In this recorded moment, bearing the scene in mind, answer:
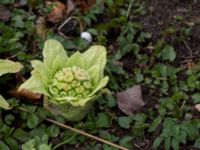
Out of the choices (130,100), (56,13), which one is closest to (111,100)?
(130,100)

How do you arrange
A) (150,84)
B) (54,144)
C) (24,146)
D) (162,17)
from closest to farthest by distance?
(24,146) < (54,144) < (150,84) < (162,17)

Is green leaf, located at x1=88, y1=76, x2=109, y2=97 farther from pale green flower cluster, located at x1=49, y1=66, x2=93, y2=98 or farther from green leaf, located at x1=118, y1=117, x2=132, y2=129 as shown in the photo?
green leaf, located at x1=118, y1=117, x2=132, y2=129

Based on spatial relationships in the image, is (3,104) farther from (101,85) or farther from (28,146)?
(101,85)

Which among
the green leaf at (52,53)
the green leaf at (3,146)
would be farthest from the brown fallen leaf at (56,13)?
the green leaf at (3,146)

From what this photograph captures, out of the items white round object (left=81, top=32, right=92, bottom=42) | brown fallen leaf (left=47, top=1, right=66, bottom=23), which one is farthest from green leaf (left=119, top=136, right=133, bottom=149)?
brown fallen leaf (left=47, top=1, right=66, bottom=23)

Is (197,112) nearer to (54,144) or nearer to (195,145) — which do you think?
(195,145)

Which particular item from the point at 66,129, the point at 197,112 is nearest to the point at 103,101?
the point at 66,129

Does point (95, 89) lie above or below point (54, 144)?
above
